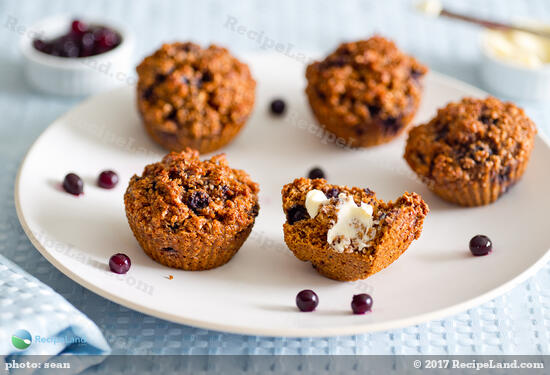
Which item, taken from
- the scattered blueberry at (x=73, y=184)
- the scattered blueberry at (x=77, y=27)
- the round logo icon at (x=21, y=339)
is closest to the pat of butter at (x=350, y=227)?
the round logo icon at (x=21, y=339)

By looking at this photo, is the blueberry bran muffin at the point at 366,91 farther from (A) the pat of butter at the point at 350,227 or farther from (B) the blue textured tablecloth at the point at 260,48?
(B) the blue textured tablecloth at the point at 260,48

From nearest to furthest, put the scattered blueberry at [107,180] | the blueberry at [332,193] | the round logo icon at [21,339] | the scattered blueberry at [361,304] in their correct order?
1. the round logo icon at [21,339]
2. the scattered blueberry at [361,304]
3. the blueberry at [332,193]
4. the scattered blueberry at [107,180]

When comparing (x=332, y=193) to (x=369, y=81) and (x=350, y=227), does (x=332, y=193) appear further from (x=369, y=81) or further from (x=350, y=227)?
(x=369, y=81)

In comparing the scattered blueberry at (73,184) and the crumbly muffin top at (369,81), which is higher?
the crumbly muffin top at (369,81)

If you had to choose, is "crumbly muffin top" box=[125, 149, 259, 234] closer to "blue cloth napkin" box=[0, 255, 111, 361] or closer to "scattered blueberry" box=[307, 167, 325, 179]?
"blue cloth napkin" box=[0, 255, 111, 361]

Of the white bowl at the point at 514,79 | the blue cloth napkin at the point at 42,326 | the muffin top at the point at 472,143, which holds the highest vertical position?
the white bowl at the point at 514,79

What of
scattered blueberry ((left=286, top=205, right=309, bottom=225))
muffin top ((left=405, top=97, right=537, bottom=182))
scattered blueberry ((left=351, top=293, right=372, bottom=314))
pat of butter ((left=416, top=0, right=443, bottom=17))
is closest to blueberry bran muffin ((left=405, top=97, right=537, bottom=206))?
muffin top ((left=405, top=97, right=537, bottom=182))

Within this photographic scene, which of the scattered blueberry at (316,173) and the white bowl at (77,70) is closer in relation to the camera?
the scattered blueberry at (316,173)

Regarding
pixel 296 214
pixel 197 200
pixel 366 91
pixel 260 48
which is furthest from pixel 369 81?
pixel 260 48
